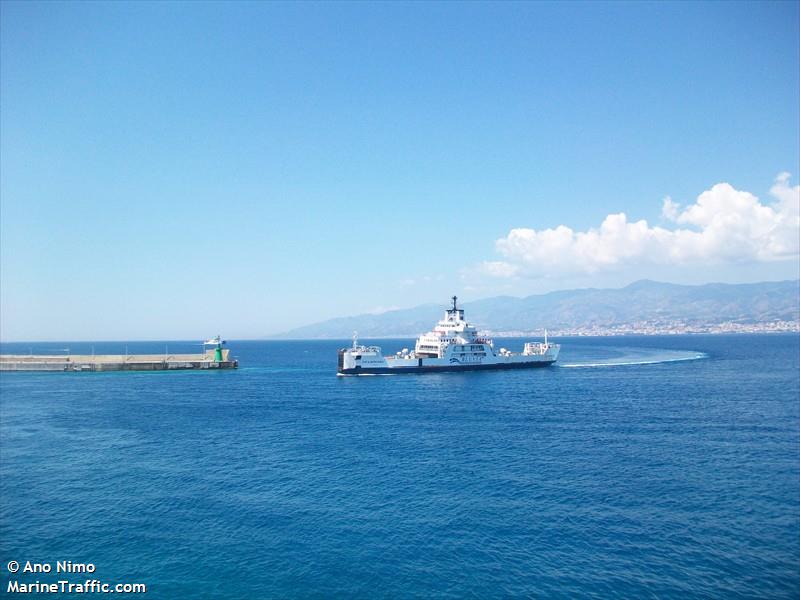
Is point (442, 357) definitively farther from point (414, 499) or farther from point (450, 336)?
point (414, 499)

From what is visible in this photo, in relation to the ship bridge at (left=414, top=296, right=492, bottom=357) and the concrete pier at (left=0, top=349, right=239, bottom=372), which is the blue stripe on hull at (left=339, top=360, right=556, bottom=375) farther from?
the concrete pier at (left=0, top=349, right=239, bottom=372)

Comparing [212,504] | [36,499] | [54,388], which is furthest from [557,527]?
[54,388]

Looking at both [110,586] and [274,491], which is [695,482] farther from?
[110,586]

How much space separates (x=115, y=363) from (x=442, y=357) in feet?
282

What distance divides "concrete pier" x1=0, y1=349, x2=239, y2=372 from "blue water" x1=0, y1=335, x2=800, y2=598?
60533mm

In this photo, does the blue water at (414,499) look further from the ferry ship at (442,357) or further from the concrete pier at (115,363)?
the concrete pier at (115,363)

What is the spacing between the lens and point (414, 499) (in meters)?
29.2

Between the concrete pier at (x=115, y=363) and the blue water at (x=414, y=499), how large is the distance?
60.5 meters

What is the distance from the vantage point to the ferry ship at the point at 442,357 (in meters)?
97.4

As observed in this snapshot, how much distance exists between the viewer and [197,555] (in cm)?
2261

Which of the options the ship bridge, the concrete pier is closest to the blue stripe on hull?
the ship bridge

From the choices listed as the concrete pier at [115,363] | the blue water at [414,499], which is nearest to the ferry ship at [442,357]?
the blue water at [414,499]

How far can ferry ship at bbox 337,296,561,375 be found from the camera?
320ft

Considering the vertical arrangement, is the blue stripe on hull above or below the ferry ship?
below
